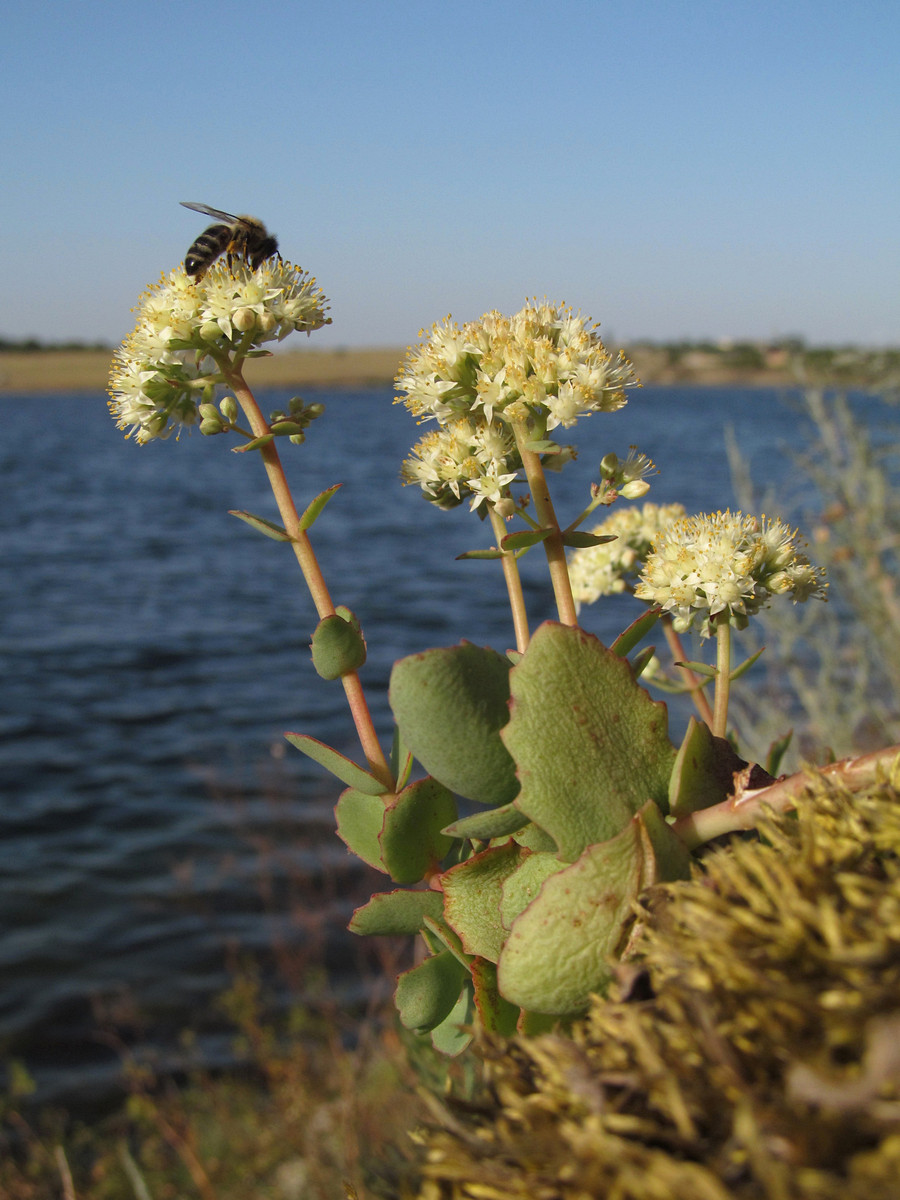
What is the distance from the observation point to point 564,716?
0.95 m

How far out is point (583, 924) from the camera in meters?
0.85

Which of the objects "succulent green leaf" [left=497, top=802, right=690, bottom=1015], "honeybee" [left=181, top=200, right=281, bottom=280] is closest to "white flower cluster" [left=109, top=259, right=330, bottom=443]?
"honeybee" [left=181, top=200, right=281, bottom=280]

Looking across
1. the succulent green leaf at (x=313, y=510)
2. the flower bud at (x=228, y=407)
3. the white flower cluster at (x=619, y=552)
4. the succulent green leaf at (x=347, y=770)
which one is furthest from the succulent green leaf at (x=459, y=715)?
the white flower cluster at (x=619, y=552)

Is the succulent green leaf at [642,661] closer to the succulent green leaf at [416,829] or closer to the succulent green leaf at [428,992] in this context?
the succulent green leaf at [416,829]

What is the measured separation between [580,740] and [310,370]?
88823mm

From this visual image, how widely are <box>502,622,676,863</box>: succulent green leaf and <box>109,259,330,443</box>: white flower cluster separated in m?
0.68

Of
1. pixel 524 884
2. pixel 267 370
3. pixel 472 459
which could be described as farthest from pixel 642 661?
pixel 267 370

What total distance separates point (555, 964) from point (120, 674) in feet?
42.9

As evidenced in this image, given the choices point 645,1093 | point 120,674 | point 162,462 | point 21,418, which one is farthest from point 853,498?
point 21,418

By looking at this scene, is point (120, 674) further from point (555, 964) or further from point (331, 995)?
point (555, 964)

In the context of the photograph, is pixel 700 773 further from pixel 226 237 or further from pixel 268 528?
pixel 226 237

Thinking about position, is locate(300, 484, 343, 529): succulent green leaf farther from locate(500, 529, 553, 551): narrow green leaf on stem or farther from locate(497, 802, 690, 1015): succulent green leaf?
locate(497, 802, 690, 1015): succulent green leaf

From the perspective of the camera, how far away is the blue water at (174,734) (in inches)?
281

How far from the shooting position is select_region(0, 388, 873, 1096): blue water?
7148mm
